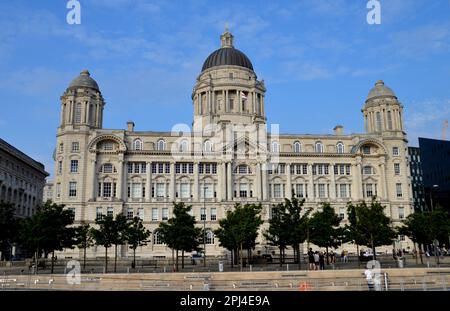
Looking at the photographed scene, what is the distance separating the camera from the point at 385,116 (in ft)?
296

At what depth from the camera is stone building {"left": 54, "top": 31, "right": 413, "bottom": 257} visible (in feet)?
261

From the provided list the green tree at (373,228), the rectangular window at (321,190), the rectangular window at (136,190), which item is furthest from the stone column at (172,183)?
the green tree at (373,228)

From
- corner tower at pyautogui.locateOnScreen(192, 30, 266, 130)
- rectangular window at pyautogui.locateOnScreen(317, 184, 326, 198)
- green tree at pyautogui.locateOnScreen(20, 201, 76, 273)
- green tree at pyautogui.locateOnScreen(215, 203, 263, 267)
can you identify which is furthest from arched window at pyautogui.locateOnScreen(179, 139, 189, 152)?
green tree at pyautogui.locateOnScreen(20, 201, 76, 273)

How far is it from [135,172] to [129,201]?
18.6ft

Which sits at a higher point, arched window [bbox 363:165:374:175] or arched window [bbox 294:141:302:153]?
arched window [bbox 294:141:302:153]

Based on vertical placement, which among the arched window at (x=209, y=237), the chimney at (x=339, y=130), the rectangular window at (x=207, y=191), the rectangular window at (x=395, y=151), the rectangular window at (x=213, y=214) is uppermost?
the chimney at (x=339, y=130)

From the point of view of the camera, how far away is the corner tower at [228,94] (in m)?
95.0

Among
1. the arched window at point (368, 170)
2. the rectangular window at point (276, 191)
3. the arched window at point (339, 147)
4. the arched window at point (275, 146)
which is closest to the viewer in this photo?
the rectangular window at point (276, 191)

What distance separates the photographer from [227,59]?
103062mm

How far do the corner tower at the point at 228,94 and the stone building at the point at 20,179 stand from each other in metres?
39.3

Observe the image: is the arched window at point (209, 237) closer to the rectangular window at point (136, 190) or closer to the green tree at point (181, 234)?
the rectangular window at point (136, 190)

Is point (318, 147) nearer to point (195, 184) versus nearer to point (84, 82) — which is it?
point (195, 184)

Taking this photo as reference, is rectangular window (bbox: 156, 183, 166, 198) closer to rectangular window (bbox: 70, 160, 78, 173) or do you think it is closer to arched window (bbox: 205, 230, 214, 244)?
arched window (bbox: 205, 230, 214, 244)
